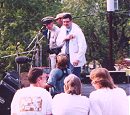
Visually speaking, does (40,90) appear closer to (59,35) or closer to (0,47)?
(59,35)

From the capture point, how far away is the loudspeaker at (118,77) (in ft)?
29.8

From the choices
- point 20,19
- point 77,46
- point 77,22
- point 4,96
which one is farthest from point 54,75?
point 77,22

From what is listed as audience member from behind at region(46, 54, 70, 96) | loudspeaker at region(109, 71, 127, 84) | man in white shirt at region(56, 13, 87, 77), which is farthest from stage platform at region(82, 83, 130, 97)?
audience member from behind at region(46, 54, 70, 96)

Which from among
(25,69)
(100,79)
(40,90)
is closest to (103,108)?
(100,79)

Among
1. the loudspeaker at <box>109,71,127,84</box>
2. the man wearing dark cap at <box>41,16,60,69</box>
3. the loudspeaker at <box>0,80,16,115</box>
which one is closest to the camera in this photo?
the loudspeaker at <box>0,80,16,115</box>

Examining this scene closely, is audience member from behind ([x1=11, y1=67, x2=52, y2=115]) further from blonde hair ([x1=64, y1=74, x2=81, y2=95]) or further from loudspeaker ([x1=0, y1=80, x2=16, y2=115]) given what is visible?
loudspeaker ([x1=0, y1=80, x2=16, y2=115])

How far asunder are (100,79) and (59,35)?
8.03 ft

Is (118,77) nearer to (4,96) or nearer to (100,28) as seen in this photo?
(4,96)

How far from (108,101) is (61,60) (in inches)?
57.6

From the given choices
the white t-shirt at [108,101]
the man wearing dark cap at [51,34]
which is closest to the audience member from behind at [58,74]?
the man wearing dark cap at [51,34]

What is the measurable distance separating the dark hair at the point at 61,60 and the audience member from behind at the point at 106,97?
4.13ft

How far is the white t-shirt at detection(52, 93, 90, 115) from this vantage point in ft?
14.3

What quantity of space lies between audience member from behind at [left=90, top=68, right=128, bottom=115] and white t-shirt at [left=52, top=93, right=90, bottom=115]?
0.08 meters

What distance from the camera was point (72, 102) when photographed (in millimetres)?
4363
